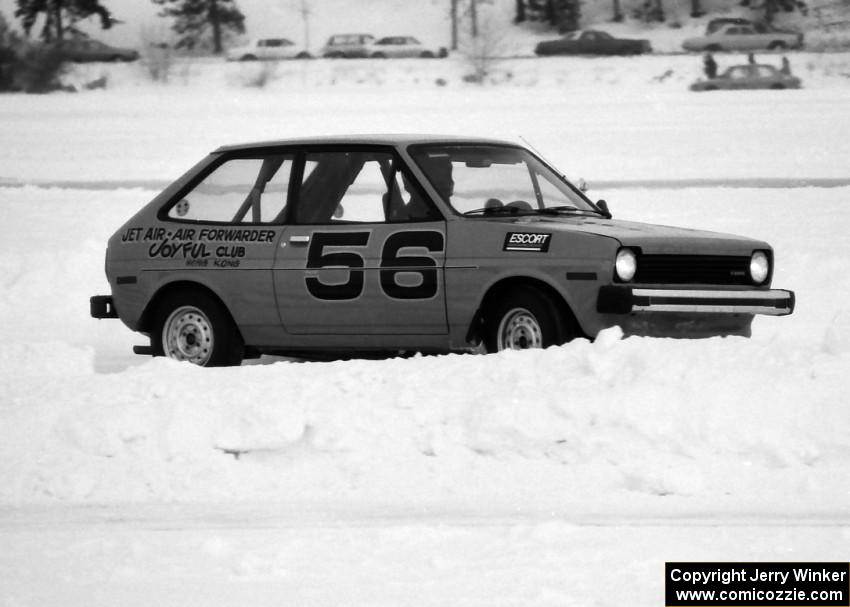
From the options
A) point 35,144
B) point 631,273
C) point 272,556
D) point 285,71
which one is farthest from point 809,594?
point 285,71

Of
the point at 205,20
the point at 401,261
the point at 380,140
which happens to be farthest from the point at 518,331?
the point at 205,20

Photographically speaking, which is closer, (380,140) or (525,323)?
(525,323)

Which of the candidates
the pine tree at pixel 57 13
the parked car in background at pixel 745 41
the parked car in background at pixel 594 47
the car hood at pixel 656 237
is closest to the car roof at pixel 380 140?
the car hood at pixel 656 237

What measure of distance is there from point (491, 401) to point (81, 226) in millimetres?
13347

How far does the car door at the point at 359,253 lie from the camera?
28.0ft

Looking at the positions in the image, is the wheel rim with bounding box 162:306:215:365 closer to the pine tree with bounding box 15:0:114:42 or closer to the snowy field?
the snowy field

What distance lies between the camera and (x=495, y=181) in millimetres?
9031

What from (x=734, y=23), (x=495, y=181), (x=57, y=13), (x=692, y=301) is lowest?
(x=692, y=301)

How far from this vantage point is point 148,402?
23.3 feet

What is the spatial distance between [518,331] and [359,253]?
1.05 meters

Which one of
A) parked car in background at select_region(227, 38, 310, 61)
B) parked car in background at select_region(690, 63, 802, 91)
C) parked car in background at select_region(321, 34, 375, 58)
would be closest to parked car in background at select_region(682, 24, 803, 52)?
parked car in background at select_region(690, 63, 802, 91)

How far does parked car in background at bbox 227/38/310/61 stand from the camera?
4794cm

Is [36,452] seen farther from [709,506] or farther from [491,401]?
[709,506]

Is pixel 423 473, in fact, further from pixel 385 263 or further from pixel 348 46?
pixel 348 46
